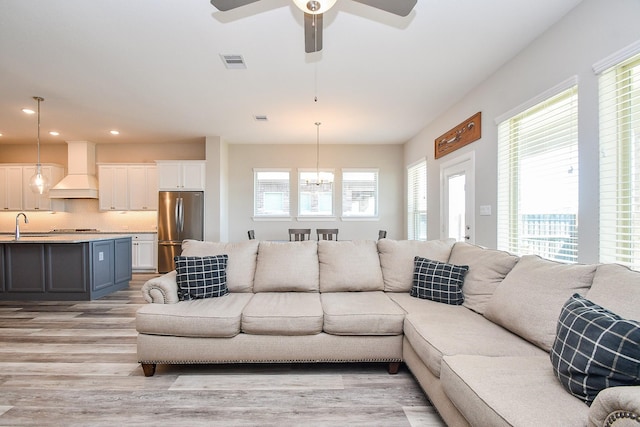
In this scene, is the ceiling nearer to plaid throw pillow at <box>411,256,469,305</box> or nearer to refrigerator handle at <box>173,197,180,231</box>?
refrigerator handle at <box>173,197,180,231</box>

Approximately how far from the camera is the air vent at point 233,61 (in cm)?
326

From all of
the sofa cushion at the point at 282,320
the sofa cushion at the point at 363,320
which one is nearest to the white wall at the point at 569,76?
the sofa cushion at the point at 363,320

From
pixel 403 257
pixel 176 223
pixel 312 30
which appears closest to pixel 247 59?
pixel 312 30

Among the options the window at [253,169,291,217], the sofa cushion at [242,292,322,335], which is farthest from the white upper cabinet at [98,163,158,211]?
the sofa cushion at [242,292,322,335]

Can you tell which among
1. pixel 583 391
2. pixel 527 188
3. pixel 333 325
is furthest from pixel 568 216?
pixel 333 325

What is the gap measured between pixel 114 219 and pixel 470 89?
24.6 feet

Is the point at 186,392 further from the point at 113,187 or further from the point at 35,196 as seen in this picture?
the point at 35,196

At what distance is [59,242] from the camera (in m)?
4.42

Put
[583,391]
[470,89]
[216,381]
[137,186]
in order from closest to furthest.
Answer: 1. [583,391]
2. [216,381]
3. [470,89]
4. [137,186]

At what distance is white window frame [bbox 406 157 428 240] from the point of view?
6016mm

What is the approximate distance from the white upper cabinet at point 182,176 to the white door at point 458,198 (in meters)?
4.72

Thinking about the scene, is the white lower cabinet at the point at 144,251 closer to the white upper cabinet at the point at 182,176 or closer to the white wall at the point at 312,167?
the white upper cabinet at the point at 182,176

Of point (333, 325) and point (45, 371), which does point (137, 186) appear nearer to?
point (45, 371)

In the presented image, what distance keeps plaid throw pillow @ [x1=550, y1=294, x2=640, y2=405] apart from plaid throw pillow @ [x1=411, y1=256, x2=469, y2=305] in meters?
1.17
